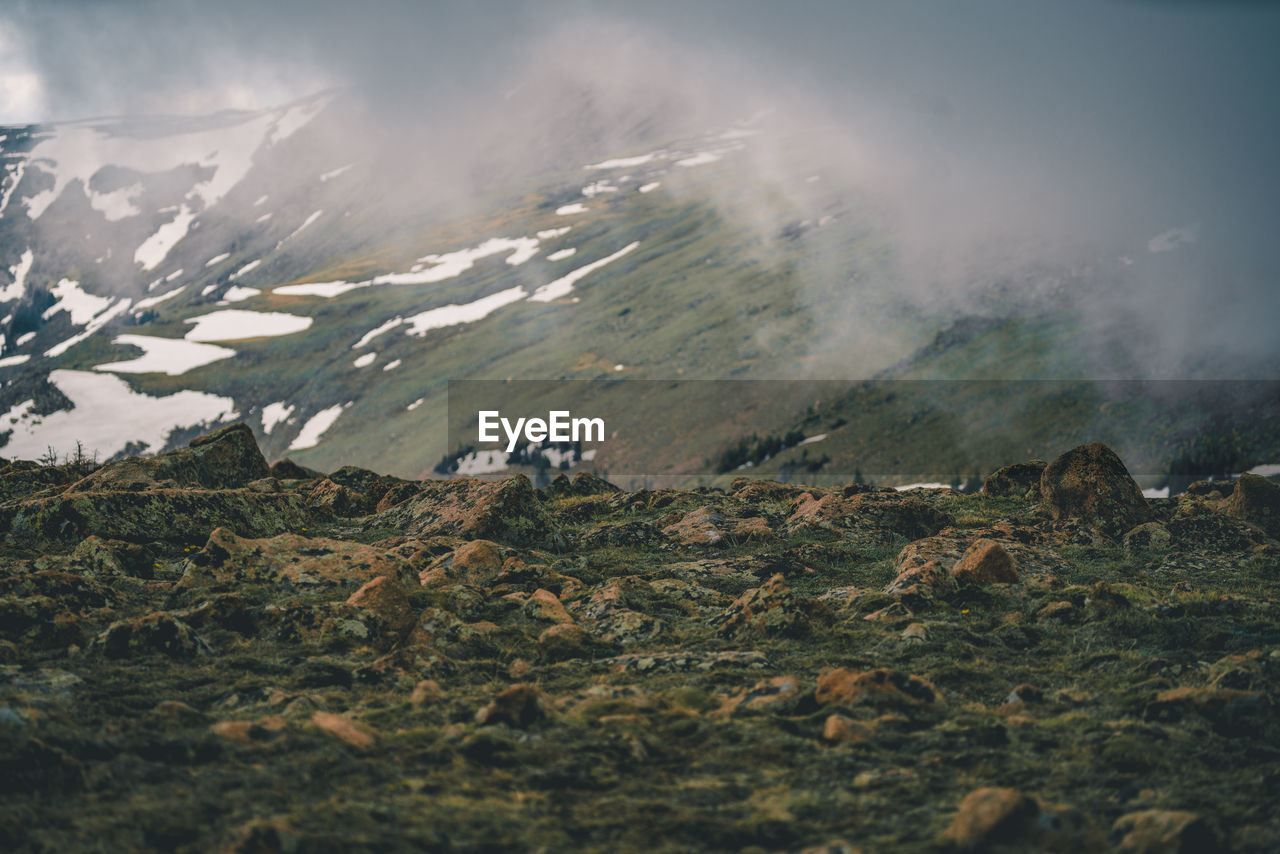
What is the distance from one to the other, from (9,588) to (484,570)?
28.3 ft

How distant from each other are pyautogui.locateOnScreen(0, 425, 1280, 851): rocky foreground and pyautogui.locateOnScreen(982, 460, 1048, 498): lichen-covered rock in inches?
194

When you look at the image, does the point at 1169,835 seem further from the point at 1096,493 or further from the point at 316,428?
the point at 316,428

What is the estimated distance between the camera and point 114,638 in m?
14.5

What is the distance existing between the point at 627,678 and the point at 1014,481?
21.8 m

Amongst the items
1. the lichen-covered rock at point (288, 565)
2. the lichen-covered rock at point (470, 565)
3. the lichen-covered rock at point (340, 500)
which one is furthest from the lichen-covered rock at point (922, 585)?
the lichen-covered rock at point (340, 500)

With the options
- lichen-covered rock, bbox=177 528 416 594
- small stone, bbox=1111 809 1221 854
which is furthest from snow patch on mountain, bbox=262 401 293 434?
small stone, bbox=1111 809 1221 854

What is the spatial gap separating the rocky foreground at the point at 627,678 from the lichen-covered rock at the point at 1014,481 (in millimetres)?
4939

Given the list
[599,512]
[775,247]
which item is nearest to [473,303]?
[775,247]

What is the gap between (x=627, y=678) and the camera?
47.9 feet

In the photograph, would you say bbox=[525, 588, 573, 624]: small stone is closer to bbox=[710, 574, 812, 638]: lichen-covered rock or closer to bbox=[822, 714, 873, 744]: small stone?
bbox=[710, 574, 812, 638]: lichen-covered rock

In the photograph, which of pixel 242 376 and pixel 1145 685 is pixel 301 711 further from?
pixel 242 376

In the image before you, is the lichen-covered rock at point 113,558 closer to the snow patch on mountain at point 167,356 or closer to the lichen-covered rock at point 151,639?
the lichen-covered rock at point 151,639

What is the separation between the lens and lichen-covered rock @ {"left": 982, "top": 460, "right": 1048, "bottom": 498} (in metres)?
31.5

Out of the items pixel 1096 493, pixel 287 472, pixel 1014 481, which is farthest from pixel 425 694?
pixel 1014 481
